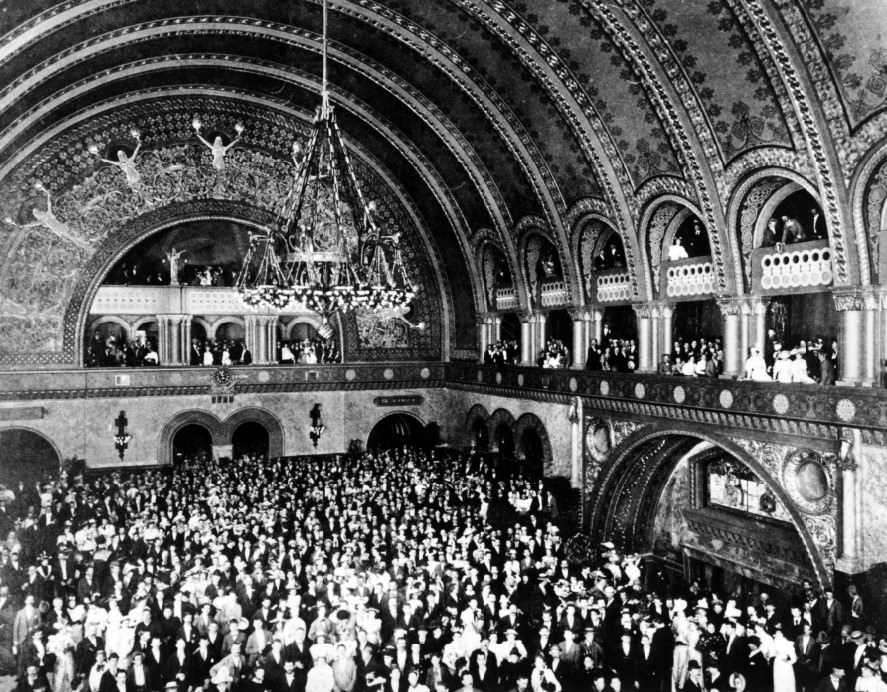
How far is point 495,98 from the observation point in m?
19.5

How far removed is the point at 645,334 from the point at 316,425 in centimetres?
1220

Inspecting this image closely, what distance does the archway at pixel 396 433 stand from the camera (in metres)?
27.7

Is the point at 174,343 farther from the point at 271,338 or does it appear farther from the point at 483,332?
the point at 483,332

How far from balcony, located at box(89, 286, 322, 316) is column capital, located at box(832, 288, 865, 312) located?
17.1 meters

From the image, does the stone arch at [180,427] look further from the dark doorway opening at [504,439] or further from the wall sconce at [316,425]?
the dark doorway opening at [504,439]

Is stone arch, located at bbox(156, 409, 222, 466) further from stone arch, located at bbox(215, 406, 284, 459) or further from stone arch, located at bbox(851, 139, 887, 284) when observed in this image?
stone arch, located at bbox(851, 139, 887, 284)

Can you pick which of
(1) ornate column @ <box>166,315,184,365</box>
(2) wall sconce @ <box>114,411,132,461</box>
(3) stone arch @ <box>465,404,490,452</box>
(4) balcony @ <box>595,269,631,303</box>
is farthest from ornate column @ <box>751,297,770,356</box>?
(2) wall sconce @ <box>114,411,132,461</box>

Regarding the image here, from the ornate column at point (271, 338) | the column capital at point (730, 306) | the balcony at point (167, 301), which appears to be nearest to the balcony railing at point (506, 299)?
the ornate column at point (271, 338)

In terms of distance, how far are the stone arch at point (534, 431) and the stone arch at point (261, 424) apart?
750cm

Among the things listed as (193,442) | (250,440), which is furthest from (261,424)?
(193,442)

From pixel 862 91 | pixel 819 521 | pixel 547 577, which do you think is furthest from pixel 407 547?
pixel 862 91

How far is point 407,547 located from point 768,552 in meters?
8.34

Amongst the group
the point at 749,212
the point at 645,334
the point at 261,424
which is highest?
the point at 749,212

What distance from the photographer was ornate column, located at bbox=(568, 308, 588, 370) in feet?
68.4
